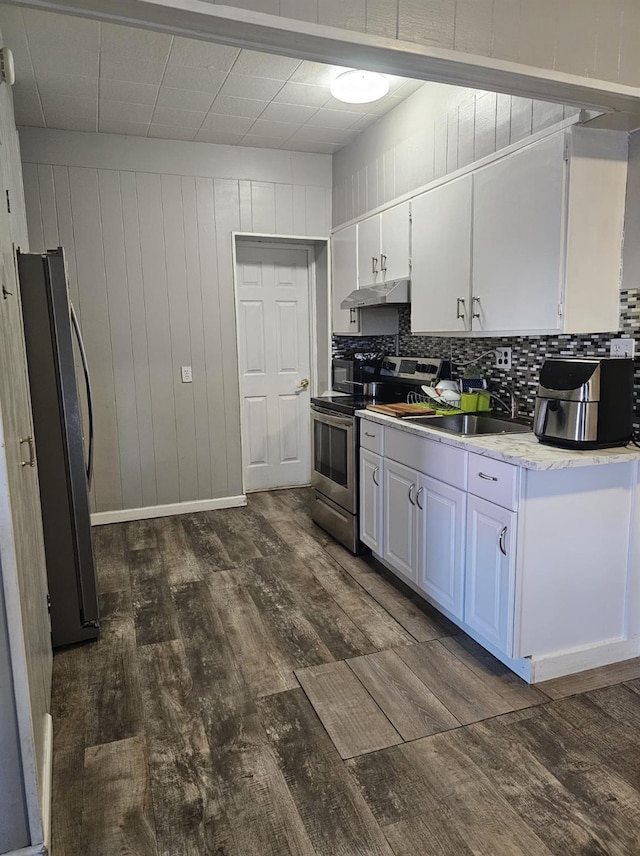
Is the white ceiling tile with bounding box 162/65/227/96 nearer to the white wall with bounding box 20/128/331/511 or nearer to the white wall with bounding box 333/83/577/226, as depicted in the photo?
the white wall with bounding box 20/128/331/511

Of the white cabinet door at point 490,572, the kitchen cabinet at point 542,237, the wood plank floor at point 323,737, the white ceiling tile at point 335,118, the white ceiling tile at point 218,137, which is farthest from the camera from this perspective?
the white ceiling tile at point 218,137

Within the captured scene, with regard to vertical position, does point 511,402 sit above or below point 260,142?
A: below

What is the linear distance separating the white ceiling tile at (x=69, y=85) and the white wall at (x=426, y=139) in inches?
68.9

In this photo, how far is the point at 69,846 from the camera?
62.5 inches

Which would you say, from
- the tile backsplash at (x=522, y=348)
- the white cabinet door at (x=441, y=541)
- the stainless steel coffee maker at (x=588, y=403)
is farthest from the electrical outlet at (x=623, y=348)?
the white cabinet door at (x=441, y=541)

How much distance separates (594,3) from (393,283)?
1.95m

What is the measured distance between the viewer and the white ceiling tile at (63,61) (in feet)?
9.20

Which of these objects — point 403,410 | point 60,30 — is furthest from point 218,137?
point 403,410

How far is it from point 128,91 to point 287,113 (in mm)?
961

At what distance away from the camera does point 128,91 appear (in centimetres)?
329

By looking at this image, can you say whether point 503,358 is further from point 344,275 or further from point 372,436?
point 344,275

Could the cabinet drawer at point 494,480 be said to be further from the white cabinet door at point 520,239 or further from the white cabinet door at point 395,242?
the white cabinet door at point 395,242

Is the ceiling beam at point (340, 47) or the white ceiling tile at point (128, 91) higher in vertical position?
the white ceiling tile at point (128, 91)

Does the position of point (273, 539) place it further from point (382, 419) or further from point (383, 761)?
point (383, 761)
